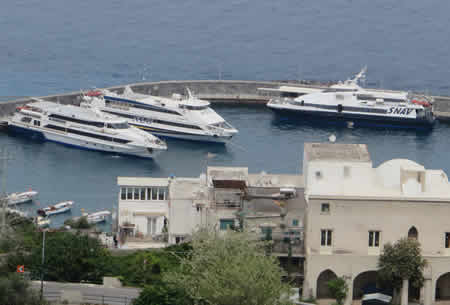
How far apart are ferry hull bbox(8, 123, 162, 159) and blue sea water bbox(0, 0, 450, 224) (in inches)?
30.3

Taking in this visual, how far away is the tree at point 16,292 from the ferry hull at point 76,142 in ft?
129

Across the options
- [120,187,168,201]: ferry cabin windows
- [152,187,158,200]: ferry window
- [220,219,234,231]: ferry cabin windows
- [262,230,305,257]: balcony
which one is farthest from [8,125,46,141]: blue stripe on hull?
[262,230,305,257]: balcony

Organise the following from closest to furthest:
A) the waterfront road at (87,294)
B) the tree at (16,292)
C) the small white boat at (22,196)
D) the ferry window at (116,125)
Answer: the tree at (16,292)
the waterfront road at (87,294)
the small white boat at (22,196)
the ferry window at (116,125)

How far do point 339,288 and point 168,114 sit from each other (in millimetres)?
39705

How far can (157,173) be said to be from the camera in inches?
2857

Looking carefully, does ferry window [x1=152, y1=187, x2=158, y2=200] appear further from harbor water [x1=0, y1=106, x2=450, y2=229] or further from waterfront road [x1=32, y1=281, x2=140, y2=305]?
waterfront road [x1=32, y1=281, x2=140, y2=305]

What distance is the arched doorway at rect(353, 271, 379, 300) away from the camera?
4622 cm

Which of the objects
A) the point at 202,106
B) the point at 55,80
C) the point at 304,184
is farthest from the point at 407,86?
the point at 304,184

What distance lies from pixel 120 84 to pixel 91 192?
32174 millimetres

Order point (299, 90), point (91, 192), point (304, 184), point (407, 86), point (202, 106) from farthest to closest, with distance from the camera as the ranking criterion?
point (407, 86)
point (299, 90)
point (202, 106)
point (91, 192)
point (304, 184)

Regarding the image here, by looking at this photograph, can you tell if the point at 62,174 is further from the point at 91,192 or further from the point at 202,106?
the point at 202,106

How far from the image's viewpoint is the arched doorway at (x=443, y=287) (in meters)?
46.3

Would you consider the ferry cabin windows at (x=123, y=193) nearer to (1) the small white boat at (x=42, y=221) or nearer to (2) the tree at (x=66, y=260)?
(1) the small white boat at (x=42, y=221)

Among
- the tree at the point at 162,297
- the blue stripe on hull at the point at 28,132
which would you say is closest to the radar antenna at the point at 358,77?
the blue stripe on hull at the point at 28,132
